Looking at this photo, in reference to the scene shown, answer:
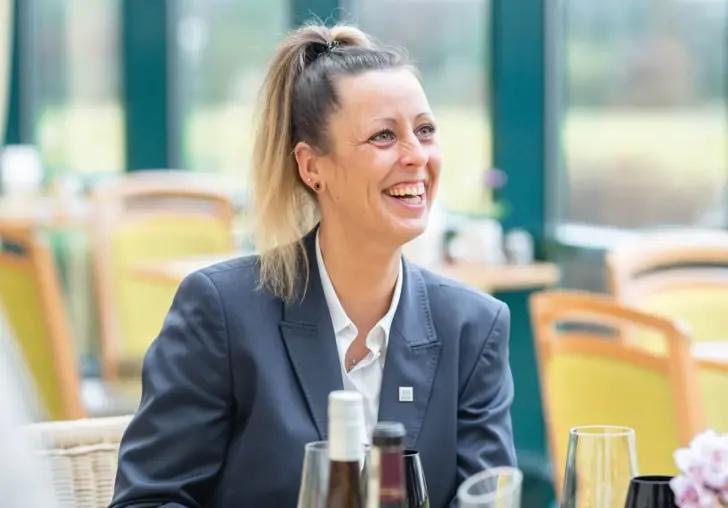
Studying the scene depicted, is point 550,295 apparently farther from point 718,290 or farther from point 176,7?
point 176,7

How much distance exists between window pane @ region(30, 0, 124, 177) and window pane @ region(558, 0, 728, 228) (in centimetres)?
339

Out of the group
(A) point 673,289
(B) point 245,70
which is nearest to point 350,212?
(A) point 673,289

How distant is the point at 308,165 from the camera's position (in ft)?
7.20

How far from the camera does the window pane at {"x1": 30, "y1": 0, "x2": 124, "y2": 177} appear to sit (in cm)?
772

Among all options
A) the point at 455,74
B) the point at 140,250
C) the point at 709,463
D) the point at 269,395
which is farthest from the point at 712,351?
the point at 455,74

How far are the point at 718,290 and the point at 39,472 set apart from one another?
9.67ft

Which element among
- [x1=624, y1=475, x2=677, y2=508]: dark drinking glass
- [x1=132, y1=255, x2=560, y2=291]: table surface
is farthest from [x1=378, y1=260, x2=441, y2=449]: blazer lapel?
[x1=132, y1=255, x2=560, y2=291]: table surface

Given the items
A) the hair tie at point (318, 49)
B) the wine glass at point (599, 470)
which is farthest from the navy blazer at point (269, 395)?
the wine glass at point (599, 470)

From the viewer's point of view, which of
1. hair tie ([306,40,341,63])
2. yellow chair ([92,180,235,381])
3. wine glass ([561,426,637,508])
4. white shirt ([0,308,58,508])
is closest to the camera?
white shirt ([0,308,58,508])

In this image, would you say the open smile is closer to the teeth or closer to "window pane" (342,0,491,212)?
the teeth

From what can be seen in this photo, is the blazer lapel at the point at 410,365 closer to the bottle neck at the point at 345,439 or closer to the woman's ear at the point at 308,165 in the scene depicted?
the woman's ear at the point at 308,165

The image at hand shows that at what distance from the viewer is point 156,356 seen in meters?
1.95

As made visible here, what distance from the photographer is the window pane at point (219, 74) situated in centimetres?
716

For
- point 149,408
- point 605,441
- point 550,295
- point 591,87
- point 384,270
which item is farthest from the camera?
point 591,87
